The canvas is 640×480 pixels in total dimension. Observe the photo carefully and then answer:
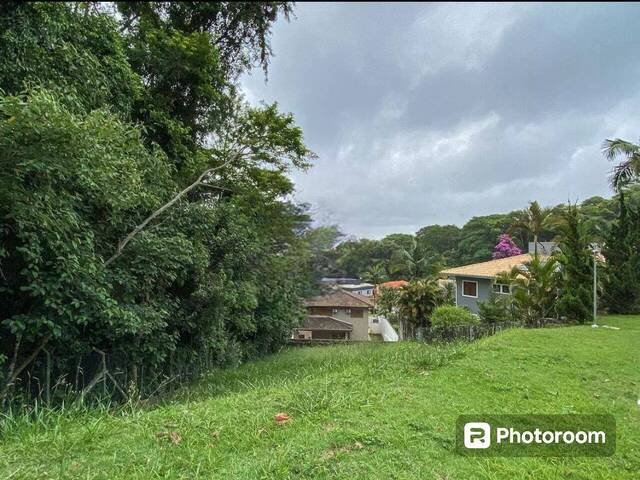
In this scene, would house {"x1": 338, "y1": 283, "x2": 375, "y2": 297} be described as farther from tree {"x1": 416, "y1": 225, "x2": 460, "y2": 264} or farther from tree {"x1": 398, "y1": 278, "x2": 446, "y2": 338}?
tree {"x1": 398, "y1": 278, "x2": 446, "y2": 338}

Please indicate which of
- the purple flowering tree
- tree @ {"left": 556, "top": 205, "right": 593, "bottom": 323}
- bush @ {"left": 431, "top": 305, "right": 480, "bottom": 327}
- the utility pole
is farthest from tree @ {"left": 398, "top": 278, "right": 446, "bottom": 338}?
the utility pole

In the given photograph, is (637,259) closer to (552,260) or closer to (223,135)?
Answer: (552,260)

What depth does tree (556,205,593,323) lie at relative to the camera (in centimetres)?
1001

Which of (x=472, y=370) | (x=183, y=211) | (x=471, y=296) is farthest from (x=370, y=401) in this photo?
(x=471, y=296)

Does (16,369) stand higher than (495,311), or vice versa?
(495,311)

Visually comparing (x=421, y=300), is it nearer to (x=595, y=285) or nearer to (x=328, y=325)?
(x=595, y=285)

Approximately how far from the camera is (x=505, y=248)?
1380cm

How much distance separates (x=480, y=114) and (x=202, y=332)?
710 cm

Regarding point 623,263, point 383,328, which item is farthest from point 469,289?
point 383,328

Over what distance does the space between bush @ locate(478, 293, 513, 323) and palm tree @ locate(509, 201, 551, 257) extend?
199 cm

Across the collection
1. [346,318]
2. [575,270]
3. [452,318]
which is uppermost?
[575,270]

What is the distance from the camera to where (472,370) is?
4.77 m

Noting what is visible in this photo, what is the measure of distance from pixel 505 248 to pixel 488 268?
1089 mm

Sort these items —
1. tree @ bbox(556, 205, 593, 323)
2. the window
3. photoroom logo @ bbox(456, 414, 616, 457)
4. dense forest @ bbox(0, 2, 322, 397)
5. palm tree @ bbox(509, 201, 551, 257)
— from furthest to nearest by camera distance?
the window
palm tree @ bbox(509, 201, 551, 257)
tree @ bbox(556, 205, 593, 323)
dense forest @ bbox(0, 2, 322, 397)
photoroom logo @ bbox(456, 414, 616, 457)
